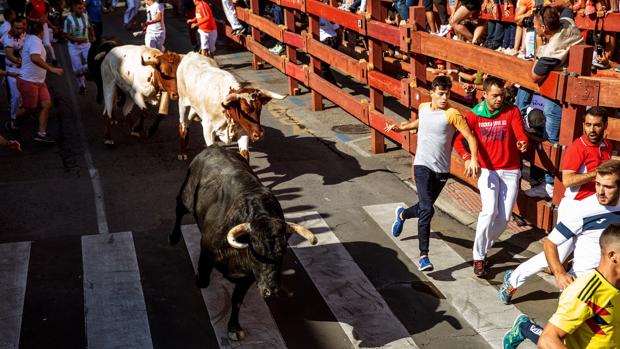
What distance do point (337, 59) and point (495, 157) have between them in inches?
228

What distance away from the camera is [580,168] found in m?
8.27

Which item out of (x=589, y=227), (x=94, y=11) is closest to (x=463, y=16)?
(x=589, y=227)

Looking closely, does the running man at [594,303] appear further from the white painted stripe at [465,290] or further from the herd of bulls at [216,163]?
the herd of bulls at [216,163]

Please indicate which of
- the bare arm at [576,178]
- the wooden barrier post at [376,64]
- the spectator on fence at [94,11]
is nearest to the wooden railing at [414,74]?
the wooden barrier post at [376,64]

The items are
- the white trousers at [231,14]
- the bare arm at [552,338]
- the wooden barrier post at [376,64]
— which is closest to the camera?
the bare arm at [552,338]

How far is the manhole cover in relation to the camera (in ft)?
48.3

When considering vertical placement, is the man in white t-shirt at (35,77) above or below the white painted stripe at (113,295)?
above

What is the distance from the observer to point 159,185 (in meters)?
12.1

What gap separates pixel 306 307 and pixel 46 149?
269 inches

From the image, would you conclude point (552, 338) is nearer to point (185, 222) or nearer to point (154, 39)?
point (185, 222)

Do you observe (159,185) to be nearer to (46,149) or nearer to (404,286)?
(46,149)

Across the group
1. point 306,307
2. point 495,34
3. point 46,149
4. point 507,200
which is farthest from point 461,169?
point 46,149

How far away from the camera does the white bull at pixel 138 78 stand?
13367mm

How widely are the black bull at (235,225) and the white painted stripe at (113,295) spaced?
26.7 inches
